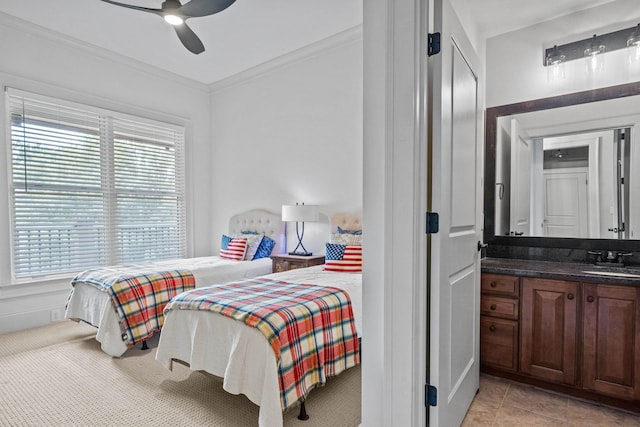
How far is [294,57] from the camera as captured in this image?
4.22 metres

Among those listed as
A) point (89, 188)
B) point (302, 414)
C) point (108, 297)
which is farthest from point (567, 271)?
point (89, 188)

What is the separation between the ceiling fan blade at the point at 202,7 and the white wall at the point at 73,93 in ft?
6.93

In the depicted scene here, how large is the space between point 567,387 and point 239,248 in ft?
10.9

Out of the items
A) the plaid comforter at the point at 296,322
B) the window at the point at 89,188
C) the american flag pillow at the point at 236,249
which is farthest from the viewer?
the american flag pillow at the point at 236,249

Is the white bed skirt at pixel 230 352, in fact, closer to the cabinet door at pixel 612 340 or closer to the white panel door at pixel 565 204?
the cabinet door at pixel 612 340

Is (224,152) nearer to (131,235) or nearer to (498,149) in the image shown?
(131,235)

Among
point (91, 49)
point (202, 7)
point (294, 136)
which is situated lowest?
point (294, 136)

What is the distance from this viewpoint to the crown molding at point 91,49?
3414 millimetres

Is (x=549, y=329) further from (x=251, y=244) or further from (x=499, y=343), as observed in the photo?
(x=251, y=244)

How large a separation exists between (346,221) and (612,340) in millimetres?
2392

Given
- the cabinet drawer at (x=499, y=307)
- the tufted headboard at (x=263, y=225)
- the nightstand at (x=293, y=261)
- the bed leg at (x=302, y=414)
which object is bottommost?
the bed leg at (x=302, y=414)

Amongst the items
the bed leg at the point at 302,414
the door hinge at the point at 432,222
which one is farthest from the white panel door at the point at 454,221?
the bed leg at the point at 302,414

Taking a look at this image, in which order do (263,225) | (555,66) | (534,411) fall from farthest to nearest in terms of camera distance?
(263,225)
(555,66)
(534,411)

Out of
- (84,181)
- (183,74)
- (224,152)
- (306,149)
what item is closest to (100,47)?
(183,74)
